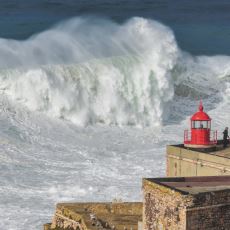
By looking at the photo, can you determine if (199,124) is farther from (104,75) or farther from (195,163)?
(104,75)

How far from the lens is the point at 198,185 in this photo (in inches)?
519

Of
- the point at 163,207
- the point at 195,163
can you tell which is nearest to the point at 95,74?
the point at 195,163

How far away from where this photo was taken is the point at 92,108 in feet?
116

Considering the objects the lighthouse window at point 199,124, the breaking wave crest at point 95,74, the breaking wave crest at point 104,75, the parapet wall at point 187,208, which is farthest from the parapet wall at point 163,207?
the breaking wave crest at point 95,74

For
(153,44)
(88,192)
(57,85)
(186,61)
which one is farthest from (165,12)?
(88,192)

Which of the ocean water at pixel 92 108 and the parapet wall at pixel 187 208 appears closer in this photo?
the parapet wall at pixel 187 208

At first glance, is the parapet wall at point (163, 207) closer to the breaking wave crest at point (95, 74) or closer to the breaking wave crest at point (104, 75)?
the breaking wave crest at point (104, 75)

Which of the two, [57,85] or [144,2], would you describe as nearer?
[57,85]

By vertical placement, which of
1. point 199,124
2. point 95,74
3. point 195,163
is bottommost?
point 195,163

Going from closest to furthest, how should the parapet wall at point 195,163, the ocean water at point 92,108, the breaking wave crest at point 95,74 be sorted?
the parapet wall at point 195,163 → the ocean water at point 92,108 → the breaking wave crest at point 95,74

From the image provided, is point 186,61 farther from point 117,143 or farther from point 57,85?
point 117,143

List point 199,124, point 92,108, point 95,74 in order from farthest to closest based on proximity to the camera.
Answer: point 95,74 → point 92,108 → point 199,124

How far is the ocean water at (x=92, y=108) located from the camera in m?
22.7

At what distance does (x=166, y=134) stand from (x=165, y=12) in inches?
1971
